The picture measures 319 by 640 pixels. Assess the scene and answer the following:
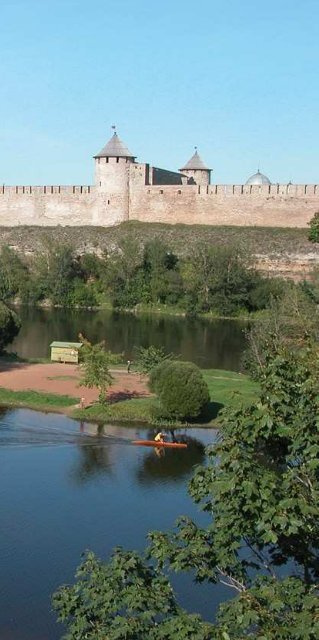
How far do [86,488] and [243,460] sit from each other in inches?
333

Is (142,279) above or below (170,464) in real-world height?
above

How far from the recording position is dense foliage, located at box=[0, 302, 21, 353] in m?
23.1

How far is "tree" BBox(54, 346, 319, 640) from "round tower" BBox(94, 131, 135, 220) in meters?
36.4

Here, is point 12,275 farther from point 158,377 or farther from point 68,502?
point 68,502

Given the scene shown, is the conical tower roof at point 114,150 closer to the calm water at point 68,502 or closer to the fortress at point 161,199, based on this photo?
the fortress at point 161,199

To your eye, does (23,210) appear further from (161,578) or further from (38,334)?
(161,578)

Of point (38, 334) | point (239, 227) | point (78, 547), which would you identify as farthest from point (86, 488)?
point (239, 227)

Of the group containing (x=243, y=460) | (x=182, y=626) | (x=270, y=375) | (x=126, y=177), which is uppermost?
(x=126, y=177)

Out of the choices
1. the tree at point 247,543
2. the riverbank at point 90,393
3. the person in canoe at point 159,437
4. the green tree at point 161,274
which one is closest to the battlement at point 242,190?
the green tree at point 161,274

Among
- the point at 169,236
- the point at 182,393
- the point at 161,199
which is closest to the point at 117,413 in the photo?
the point at 182,393

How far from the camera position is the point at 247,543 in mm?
5594

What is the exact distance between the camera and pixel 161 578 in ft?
18.7

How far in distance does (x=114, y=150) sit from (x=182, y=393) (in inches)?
1024

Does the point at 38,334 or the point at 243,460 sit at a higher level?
the point at 243,460
